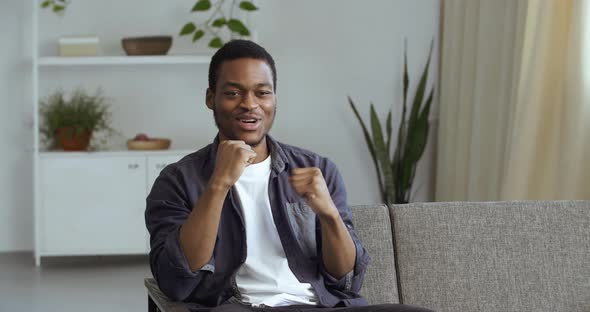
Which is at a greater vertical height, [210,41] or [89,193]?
[210,41]

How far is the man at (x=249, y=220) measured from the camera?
6.71 feet

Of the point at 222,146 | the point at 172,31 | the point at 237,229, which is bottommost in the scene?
the point at 237,229

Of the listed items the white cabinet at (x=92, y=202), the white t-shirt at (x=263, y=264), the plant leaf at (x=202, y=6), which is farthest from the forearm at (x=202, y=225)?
the plant leaf at (x=202, y=6)

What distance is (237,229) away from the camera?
6.99 ft

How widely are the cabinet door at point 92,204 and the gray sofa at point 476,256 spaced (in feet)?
10.3

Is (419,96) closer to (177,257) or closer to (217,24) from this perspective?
(217,24)

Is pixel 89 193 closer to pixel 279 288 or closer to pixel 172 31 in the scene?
pixel 172 31

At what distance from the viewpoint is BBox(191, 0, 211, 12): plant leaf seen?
5.40 metres

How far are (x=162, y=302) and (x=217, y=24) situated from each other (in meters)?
3.40

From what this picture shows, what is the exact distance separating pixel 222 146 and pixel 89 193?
3490 millimetres

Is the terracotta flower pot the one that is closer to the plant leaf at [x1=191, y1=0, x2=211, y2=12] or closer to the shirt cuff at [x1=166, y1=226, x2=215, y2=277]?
the plant leaf at [x1=191, y1=0, x2=211, y2=12]

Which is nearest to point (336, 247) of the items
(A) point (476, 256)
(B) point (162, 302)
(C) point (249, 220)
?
(C) point (249, 220)

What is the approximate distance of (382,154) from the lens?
5.41 meters

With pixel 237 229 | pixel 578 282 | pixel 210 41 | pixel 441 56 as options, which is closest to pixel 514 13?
pixel 441 56
